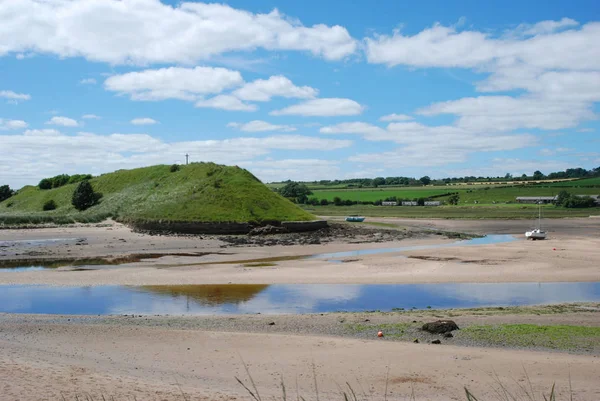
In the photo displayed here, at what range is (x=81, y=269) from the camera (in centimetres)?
2869

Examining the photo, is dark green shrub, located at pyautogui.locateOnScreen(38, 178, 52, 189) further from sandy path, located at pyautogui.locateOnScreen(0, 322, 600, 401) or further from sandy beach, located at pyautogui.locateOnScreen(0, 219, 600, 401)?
sandy path, located at pyautogui.locateOnScreen(0, 322, 600, 401)

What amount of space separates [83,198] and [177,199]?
16370mm

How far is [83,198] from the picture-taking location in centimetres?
6494

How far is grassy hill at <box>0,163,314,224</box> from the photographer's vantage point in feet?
170

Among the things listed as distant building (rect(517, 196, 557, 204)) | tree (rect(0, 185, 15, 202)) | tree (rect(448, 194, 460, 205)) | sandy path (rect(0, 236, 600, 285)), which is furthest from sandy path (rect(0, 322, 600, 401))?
distant building (rect(517, 196, 557, 204))

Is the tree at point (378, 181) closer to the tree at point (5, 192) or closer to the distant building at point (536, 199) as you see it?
the distant building at point (536, 199)

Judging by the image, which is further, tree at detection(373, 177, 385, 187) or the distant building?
tree at detection(373, 177, 385, 187)

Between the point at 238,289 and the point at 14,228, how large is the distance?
33917mm

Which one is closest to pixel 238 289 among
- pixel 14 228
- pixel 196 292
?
pixel 196 292

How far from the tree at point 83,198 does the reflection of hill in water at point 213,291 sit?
45.4m

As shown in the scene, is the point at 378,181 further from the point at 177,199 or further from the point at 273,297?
the point at 273,297

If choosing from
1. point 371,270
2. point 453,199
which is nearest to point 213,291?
point 371,270

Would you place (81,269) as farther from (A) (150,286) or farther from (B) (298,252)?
(B) (298,252)

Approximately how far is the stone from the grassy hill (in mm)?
35898
